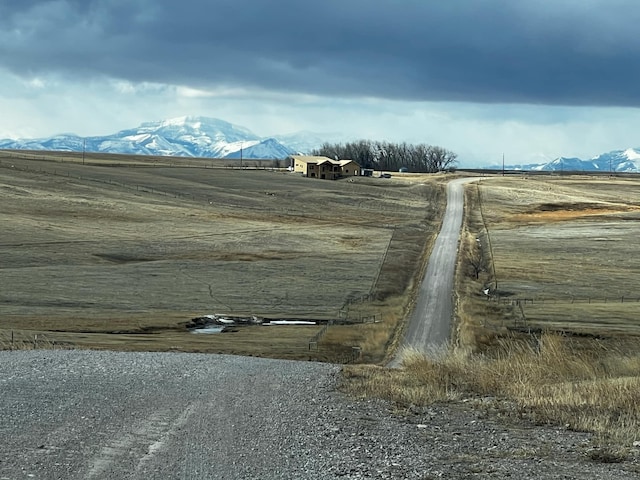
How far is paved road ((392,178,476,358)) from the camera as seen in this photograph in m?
45.7

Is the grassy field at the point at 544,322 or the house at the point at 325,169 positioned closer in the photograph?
the grassy field at the point at 544,322

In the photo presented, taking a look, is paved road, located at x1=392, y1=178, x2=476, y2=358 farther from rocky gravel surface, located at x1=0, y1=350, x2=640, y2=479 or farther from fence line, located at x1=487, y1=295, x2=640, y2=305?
rocky gravel surface, located at x1=0, y1=350, x2=640, y2=479

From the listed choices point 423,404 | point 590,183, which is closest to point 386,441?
point 423,404

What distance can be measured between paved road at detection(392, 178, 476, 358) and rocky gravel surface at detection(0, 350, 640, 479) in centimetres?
878

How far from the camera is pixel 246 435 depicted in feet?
36.0

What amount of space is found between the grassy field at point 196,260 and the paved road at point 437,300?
145 centimetres

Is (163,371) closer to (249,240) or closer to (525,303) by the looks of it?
(525,303)

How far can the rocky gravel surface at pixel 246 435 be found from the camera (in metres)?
9.19

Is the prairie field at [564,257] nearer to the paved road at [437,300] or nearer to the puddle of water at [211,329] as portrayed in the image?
the paved road at [437,300]

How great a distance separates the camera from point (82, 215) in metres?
98.6

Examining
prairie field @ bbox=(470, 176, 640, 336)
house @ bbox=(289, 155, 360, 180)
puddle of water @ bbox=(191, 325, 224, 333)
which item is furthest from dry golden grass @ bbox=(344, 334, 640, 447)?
house @ bbox=(289, 155, 360, 180)

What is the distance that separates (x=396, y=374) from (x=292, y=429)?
20.0ft

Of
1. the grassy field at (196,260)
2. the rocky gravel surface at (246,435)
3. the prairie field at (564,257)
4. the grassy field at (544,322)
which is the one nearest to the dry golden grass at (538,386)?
the grassy field at (544,322)

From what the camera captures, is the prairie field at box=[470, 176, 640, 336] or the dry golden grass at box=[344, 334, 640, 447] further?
the prairie field at box=[470, 176, 640, 336]
